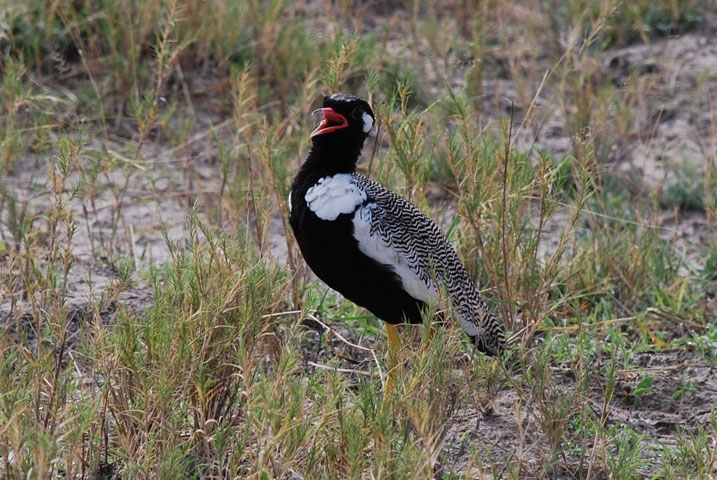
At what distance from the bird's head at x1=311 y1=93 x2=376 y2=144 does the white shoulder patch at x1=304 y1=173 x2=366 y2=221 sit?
0.47 feet

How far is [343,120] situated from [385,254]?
49cm

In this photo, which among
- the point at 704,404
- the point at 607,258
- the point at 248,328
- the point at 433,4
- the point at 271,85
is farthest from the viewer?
the point at 433,4

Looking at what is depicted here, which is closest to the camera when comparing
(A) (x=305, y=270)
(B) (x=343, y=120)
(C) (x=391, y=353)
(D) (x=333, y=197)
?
(C) (x=391, y=353)

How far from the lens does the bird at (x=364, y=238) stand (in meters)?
3.80

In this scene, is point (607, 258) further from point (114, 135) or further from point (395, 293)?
point (114, 135)

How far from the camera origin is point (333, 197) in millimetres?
3828

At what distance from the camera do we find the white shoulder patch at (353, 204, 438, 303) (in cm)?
383

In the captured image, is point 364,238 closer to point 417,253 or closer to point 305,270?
point 417,253

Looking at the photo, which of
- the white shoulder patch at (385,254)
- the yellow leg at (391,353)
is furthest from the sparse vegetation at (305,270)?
the white shoulder patch at (385,254)

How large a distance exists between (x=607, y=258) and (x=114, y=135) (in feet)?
8.57

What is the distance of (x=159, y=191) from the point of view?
564cm

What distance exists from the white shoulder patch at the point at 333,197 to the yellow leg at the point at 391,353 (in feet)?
1.56

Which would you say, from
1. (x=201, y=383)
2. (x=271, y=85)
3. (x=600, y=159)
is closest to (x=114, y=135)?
(x=271, y=85)

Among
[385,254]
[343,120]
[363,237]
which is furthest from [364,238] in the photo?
[343,120]
